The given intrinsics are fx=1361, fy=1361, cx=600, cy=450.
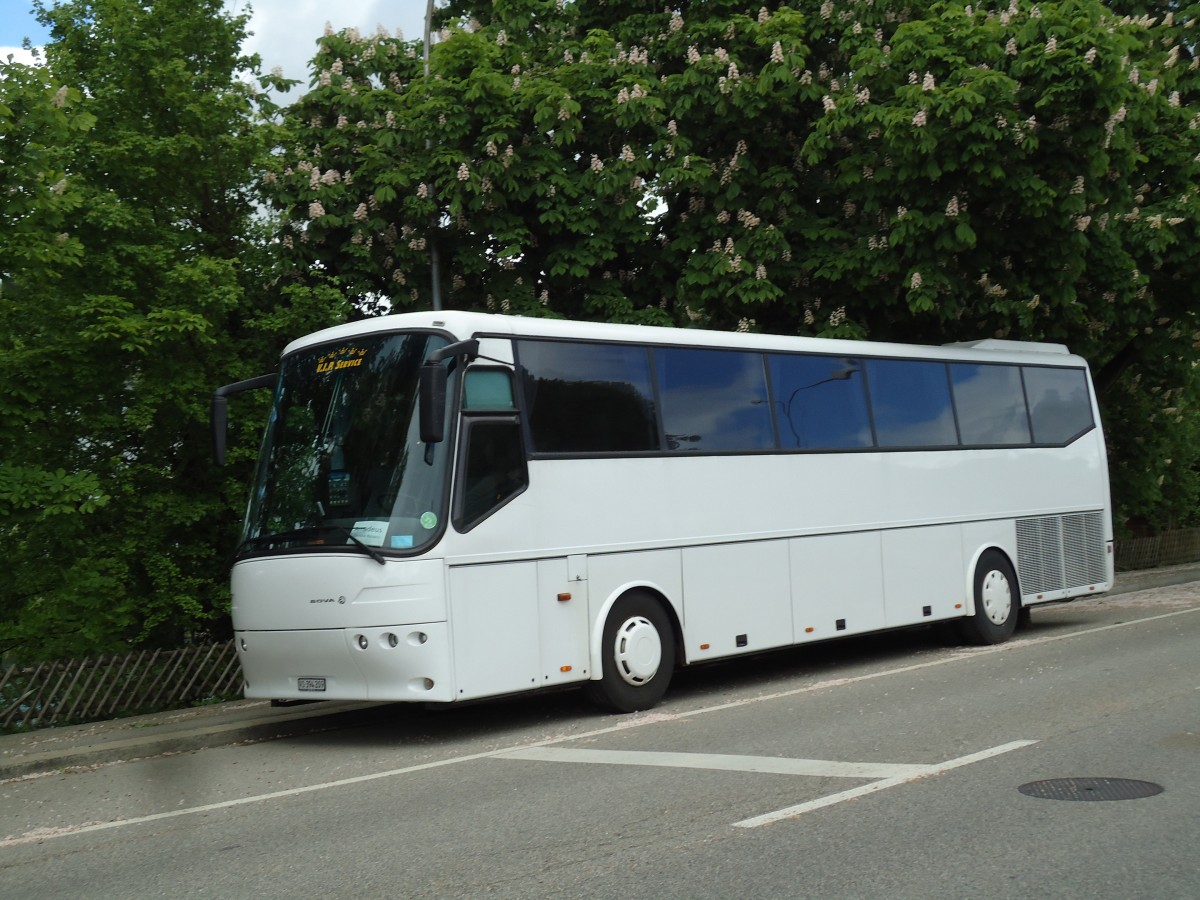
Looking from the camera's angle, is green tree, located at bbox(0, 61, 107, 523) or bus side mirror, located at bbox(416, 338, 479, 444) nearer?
bus side mirror, located at bbox(416, 338, 479, 444)

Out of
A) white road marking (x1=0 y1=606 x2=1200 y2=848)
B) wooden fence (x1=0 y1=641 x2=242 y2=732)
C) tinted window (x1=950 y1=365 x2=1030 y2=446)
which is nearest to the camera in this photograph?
white road marking (x1=0 y1=606 x2=1200 y2=848)

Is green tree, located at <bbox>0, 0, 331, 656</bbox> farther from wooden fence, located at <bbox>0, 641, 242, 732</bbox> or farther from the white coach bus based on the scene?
the white coach bus

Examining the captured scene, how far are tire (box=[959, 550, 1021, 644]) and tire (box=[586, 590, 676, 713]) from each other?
548 centimetres

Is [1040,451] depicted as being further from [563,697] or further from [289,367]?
[289,367]

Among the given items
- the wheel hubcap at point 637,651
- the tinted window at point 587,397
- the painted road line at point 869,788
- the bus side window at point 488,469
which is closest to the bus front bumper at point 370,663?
the bus side window at point 488,469

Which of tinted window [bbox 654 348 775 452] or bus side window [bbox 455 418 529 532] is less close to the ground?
tinted window [bbox 654 348 775 452]

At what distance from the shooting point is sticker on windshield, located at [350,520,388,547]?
10586mm

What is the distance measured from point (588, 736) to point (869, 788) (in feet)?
11.2

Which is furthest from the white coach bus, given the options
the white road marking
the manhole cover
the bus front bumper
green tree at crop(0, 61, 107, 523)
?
the manhole cover

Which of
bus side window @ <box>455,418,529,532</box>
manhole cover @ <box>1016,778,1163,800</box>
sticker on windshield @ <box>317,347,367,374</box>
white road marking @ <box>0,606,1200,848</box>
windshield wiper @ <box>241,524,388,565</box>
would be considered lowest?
white road marking @ <box>0,606,1200,848</box>

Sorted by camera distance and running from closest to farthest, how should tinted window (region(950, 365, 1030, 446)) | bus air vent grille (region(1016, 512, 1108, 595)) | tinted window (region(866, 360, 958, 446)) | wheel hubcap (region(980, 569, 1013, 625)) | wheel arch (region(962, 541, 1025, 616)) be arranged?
1. tinted window (region(866, 360, 958, 446))
2. wheel arch (region(962, 541, 1025, 616))
3. wheel hubcap (region(980, 569, 1013, 625))
4. tinted window (region(950, 365, 1030, 446))
5. bus air vent grille (region(1016, 512, 1108, 595))

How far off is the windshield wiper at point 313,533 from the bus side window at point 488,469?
69 cm

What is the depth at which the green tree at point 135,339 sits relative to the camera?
42.8ft

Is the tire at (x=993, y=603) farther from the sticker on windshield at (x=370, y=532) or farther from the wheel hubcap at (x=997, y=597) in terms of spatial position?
the sticker on windshield at (x=370, y=532)
